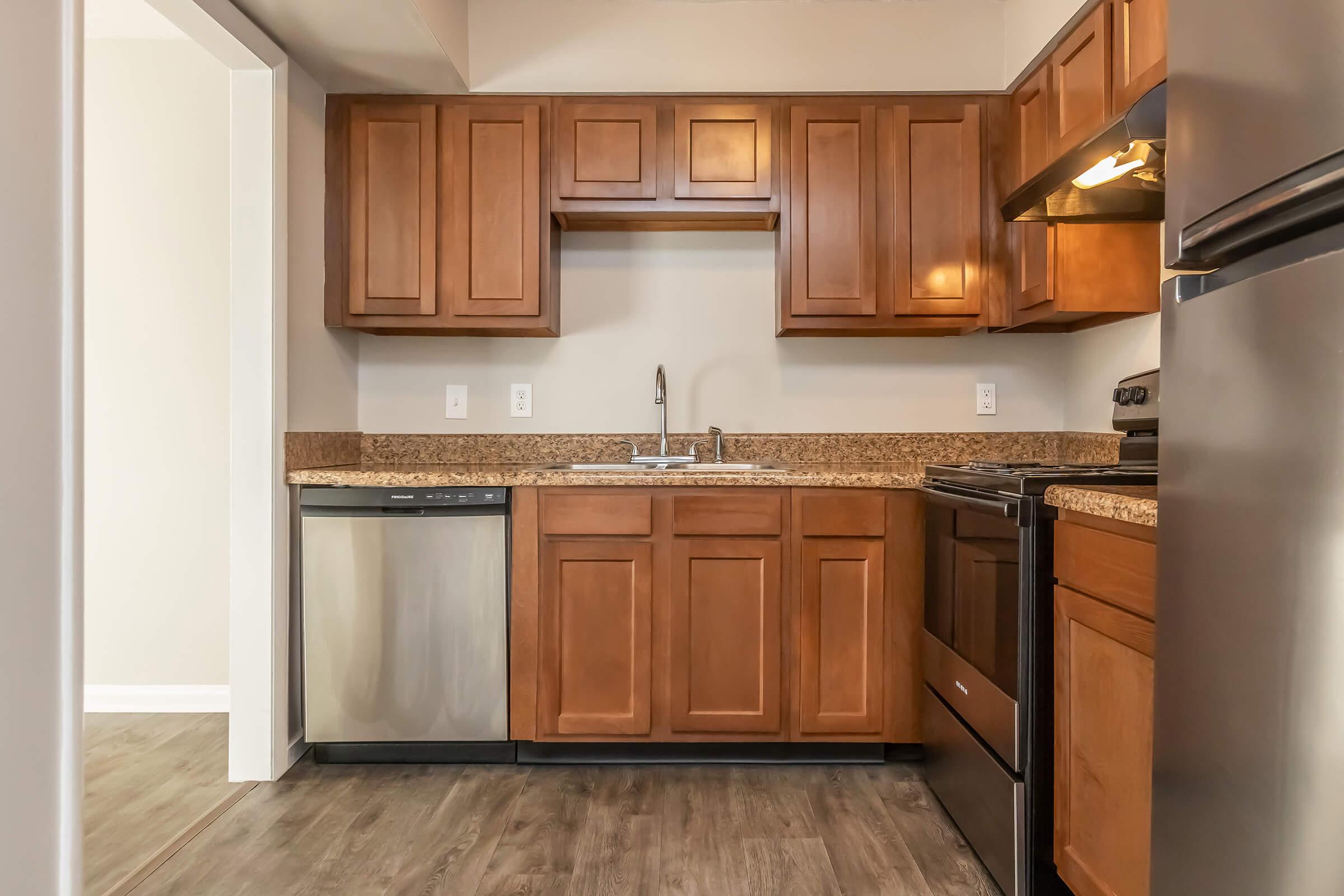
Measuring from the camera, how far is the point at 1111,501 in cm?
139

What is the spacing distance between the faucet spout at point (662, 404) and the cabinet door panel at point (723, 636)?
0.59 m

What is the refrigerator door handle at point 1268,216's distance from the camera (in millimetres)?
767

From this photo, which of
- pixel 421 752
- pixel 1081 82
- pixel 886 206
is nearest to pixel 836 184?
pixel 886 206

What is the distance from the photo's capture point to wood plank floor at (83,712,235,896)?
1934 mm

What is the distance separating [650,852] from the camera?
1916 millimetres

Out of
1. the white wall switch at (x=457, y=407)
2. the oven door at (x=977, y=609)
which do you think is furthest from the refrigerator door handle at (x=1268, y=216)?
the white wall switch at (x=457, y=407)

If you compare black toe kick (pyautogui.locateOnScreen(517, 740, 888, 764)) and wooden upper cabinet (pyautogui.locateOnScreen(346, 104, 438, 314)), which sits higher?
wooden upper cabinet (pyautogui.locateOnScreen(346, 104, 438, 314))

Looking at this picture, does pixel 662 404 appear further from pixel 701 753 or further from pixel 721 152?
pixel 701 753

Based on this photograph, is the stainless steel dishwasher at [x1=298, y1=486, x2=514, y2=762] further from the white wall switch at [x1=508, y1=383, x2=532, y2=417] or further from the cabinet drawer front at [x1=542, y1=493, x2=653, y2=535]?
the white wall switch at [x1=508, y1=383, x2=532, y2=417]

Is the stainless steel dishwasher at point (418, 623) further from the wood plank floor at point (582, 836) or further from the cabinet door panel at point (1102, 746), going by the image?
the cabinet door panel at point (1102, 746)

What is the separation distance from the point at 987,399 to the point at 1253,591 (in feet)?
7.21

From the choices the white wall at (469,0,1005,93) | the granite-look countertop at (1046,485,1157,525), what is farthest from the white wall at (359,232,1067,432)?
the granite-look countertop at (1046,485,1157,525)
